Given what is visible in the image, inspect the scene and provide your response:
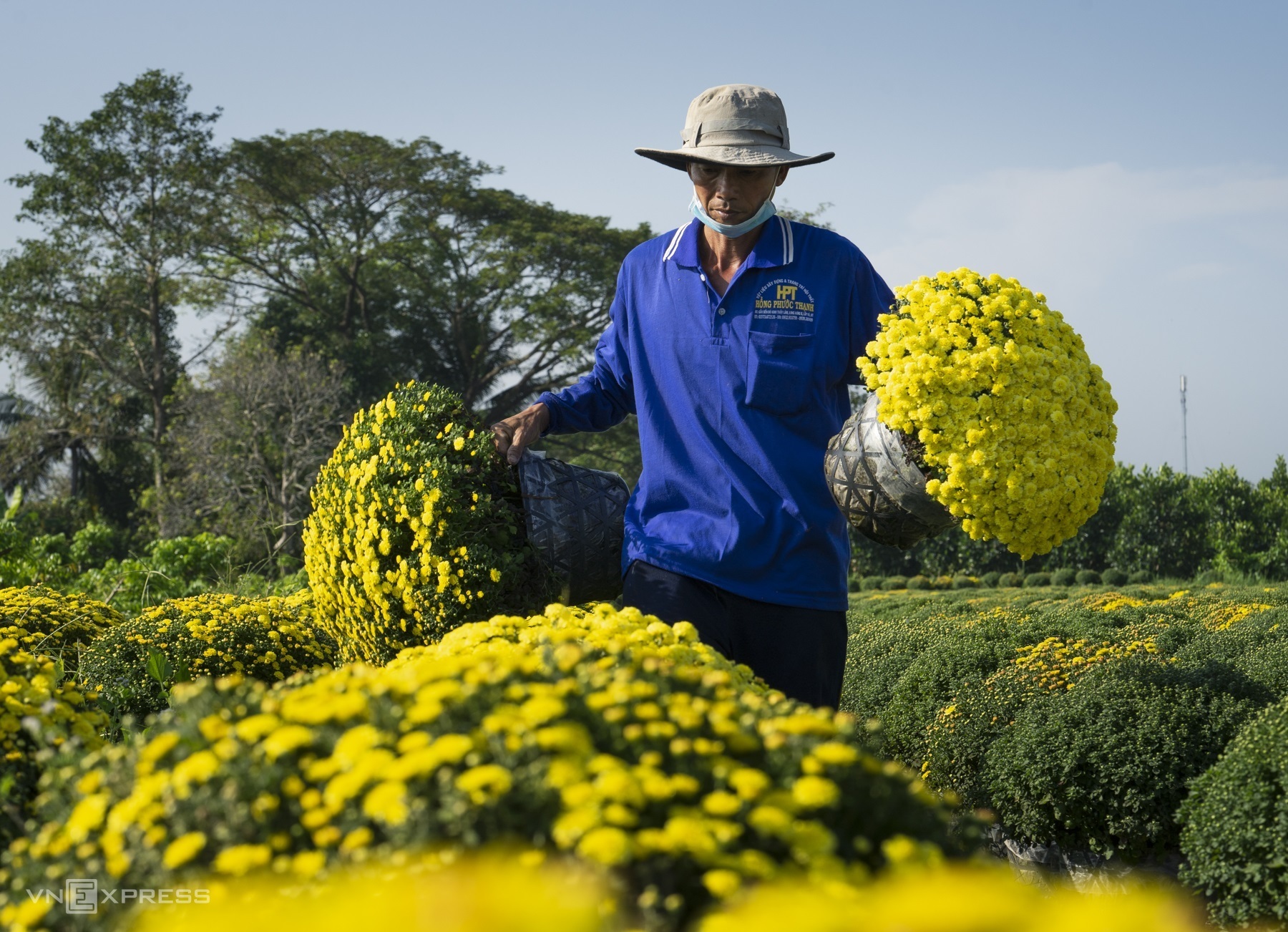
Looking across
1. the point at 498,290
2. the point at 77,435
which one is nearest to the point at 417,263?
the point at 498,290

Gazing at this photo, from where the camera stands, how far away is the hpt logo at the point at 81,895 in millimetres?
1580

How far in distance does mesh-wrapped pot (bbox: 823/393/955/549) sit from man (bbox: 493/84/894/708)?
0.49 ft

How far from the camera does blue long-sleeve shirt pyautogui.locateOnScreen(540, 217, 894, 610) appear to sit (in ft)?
10.6

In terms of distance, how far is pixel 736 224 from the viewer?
11.0 feet

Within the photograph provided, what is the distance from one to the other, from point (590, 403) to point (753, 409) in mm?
761

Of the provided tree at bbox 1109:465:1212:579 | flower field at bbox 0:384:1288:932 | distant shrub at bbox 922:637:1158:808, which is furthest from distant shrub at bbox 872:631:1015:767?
tree at bbox 1109:465:1212:579

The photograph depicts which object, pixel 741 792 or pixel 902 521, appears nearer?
pixel 741 792

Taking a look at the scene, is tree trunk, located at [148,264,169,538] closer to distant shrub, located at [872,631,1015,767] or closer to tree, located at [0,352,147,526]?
tree, located at [0,352,147,526]

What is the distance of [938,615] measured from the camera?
32.8ft

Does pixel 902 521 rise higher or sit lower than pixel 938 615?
higher

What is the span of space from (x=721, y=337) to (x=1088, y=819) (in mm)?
2992

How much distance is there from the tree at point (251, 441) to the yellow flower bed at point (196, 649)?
2027 centimetres

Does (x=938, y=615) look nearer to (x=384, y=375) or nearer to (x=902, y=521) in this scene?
(x=902, y=521)

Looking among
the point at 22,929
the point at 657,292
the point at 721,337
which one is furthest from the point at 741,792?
the point at 657,292
